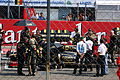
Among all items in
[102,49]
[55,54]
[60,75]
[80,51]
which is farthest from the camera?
[55,54]

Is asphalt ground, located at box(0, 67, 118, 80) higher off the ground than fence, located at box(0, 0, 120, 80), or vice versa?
fence, located at box(0, 0, 120, 80)

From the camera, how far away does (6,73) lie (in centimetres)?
1212

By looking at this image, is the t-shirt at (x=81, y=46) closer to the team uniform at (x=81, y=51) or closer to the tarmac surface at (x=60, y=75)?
the team uniform at (x=81, y=51)

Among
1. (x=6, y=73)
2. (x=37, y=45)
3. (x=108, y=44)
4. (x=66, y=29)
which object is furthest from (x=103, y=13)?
(x=6, y=73)

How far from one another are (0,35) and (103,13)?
4.56 metres

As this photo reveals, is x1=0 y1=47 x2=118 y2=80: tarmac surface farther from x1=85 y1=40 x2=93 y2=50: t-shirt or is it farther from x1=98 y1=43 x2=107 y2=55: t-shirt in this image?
x1=85 y1=40 x2=93 y2=50: t-shirt

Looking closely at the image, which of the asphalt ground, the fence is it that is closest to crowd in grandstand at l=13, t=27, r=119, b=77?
the fence

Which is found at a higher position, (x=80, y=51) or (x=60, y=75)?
(x=80, y=51)

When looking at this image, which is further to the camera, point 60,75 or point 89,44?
point 89,44

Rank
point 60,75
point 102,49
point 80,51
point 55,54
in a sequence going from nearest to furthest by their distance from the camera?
point 60,75
point 102,49
point 80,51
point 55,54

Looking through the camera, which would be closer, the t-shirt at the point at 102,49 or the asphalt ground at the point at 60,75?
the asphalt ground at the point at 60,75

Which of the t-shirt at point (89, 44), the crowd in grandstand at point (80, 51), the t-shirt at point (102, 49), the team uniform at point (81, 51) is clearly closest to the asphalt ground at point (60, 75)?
the crowd in grandstand at point (80, 51)

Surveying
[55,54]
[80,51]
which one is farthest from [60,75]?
[80,51]

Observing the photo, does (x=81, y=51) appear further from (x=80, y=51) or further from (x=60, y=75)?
(x=60, y=75)
